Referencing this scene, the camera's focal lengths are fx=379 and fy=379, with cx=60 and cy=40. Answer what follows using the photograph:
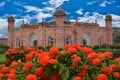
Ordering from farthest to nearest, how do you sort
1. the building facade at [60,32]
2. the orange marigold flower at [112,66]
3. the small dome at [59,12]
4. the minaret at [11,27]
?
the minaret at [11,27] → the small dome at [59,12] → the building facade at [60,32] → the orange marigold flower at [112,66]

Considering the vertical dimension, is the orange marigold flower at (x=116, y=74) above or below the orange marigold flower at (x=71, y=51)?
below

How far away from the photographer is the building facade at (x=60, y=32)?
158ft

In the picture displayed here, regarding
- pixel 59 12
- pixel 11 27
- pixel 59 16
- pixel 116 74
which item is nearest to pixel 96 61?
pixel 116 74

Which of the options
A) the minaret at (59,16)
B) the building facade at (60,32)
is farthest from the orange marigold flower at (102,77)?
the minaret at (59,16)

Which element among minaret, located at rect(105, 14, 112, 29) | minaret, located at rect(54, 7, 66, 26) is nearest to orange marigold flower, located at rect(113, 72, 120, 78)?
minaret, located at rect(54, 7, 66, 26)

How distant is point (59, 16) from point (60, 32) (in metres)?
2.21

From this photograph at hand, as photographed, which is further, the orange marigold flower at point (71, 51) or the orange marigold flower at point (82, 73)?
the orange marigold flower at point (71, 51)

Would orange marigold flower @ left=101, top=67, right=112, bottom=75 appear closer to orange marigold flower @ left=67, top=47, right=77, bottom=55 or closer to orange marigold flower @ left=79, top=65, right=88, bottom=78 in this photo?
orange marigold flower @ left=79, top=65, right=88, bottom=78

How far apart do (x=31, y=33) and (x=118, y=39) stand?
2387 centimetres

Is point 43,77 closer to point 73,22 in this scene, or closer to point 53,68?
point 53,68

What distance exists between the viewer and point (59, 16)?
160ft

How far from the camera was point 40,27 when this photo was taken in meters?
48.5

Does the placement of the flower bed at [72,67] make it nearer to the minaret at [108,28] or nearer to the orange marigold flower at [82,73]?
the orange marigold flower at [82,73]

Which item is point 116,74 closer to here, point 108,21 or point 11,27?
point 108,21
